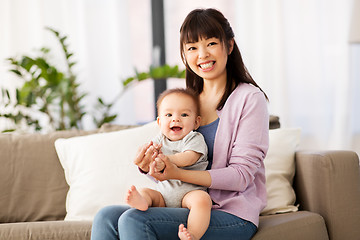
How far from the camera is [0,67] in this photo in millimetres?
3297

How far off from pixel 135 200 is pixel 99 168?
64cm

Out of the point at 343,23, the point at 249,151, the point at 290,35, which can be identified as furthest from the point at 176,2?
the point at 249,151

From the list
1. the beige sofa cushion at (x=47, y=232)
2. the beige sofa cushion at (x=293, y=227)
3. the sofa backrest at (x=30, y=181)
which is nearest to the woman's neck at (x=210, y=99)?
the beige sofa cushion at (x=293, y=227)

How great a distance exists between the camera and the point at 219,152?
5.32 feet

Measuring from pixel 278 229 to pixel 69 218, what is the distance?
88cm

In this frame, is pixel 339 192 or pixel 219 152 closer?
pixel 219 152

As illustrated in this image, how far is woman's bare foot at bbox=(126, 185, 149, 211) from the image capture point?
139cm

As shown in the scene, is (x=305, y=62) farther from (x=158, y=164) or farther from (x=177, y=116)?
(x=158, y=164)

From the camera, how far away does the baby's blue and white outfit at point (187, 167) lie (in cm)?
154

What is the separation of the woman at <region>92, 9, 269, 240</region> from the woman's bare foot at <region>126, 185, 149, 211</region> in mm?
24

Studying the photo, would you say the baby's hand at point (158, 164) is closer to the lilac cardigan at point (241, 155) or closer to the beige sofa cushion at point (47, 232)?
the lilac cardigan at point (241, 155)

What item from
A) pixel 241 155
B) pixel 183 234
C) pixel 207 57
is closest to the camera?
pixel 183 234

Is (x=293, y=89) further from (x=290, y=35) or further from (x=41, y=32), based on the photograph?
(x=41, y=32)

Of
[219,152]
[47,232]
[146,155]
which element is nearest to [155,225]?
[146,155]
